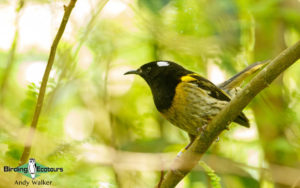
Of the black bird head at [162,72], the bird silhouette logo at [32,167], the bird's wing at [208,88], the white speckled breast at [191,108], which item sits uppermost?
the black bird head at [162,72]

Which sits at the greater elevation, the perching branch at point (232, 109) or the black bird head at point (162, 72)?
the black bird head at point (162, 72)

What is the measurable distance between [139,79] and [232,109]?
3.10 m

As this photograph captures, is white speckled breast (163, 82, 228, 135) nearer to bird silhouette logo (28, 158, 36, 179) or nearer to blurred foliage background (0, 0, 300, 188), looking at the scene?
blurred foliage background (0, 0, 300, 188)

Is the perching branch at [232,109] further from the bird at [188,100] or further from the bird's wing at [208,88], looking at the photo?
the bird's wing at [208,88]

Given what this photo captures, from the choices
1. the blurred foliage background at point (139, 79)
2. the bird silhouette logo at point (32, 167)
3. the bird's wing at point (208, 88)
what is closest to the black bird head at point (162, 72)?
the bird's wing at point (208, 88)

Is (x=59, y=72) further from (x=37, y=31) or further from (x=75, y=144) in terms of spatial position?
(x=37, y=31)

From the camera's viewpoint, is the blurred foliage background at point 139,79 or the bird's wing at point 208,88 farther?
the bird's wing at point 208,88

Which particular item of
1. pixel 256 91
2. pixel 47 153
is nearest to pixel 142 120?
pixel 47 153

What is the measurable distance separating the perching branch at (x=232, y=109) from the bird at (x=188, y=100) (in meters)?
0.60

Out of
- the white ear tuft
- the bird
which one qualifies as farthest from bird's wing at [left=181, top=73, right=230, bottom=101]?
the white ear tuft

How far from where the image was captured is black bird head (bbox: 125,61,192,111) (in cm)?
358

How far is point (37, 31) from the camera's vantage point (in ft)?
15.8

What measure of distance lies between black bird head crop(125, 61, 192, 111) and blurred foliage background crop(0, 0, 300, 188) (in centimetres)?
38

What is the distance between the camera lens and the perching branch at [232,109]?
2232mm
